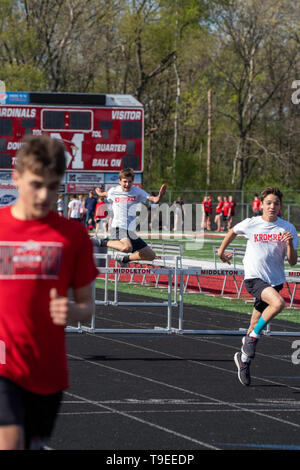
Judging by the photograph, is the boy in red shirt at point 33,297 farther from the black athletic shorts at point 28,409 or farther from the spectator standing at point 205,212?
the spectator standing at point 205,212

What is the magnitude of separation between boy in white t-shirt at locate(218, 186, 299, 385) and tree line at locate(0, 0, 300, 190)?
44288 millimetres

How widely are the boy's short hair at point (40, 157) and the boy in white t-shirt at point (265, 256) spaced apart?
5308 millimetres

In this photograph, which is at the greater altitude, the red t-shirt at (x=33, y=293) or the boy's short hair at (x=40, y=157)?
the boy's short hair at (x=40, y=157)

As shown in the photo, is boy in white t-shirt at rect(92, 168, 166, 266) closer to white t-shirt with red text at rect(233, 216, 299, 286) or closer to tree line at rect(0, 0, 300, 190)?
white t-shirt with red text at rect(233, 216, 299, 286)

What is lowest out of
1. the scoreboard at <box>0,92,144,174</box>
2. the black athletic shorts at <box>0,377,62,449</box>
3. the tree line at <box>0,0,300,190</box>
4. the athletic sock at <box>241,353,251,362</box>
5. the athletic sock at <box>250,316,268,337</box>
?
the athletic sock at <box>241,353,251,362</box>

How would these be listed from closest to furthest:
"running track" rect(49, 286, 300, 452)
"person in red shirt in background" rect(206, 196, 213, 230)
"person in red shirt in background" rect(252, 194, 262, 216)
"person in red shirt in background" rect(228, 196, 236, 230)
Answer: "running track" rect(49, 286, 300, 452), "person in red shirt in background" rect(252, 194, 262, 216), "person in red shirt in background" rect(228, 196, 236, 230), "person in red shirt in background" rect(206, 196, 213, 230)

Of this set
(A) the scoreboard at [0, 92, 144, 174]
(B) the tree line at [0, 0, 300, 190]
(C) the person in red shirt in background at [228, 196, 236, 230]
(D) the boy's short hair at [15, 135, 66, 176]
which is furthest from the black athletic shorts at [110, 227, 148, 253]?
(B) the tree line at [0, 0, 300, 190]

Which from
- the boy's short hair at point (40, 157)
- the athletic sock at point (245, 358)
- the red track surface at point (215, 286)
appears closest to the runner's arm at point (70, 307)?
the boy's short hair at point (40, 157)

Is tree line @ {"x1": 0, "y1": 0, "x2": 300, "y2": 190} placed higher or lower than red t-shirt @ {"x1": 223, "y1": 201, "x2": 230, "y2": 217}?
higher

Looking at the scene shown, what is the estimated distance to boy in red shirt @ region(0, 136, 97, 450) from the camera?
4000 mm

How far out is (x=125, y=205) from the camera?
13.9 meters

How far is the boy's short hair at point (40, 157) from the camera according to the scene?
3.99m
